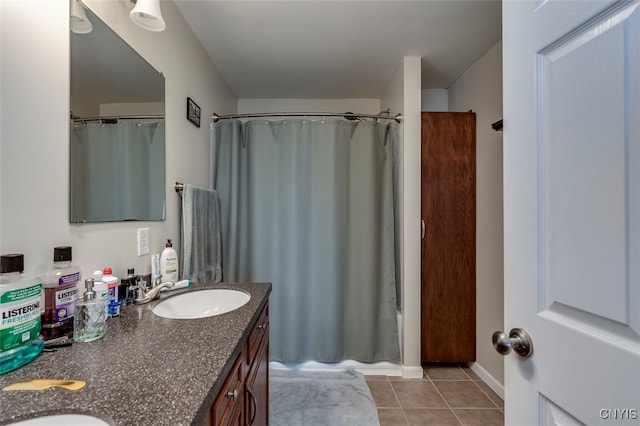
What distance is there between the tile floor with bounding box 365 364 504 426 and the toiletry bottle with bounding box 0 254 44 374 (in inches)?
65.7

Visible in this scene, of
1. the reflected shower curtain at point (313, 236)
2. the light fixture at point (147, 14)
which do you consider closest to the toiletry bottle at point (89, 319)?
the light fixture at point (147, 14)

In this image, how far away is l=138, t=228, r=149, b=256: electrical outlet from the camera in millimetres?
1220

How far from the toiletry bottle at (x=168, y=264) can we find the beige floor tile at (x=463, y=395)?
1860mm

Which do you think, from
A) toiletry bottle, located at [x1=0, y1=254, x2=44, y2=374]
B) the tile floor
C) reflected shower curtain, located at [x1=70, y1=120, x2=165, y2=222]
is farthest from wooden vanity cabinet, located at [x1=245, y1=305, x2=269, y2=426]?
the tile floor

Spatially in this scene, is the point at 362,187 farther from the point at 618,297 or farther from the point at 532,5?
the point at 618,297

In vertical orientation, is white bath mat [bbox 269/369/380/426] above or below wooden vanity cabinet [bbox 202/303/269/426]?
below

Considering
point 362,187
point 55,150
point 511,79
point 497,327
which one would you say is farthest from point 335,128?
point 497,327

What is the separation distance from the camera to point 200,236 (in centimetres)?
171

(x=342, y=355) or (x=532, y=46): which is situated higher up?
(x=532, y=46)

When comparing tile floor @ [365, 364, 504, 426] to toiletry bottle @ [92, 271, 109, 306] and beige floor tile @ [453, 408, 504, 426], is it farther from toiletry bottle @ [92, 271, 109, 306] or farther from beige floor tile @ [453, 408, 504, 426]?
toiletry bottle @ [92, 271, 109, 306]

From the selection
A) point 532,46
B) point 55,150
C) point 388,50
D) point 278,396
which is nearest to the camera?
point 532,46

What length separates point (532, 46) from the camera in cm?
62

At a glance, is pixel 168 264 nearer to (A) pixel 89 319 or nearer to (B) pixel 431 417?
(A) pixel 89 319

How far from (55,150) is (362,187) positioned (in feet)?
5.65
